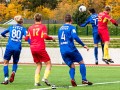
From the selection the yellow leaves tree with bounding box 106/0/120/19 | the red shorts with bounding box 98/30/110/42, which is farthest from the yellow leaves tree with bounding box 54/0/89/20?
the red shorts with bounding box 98/30/110/42

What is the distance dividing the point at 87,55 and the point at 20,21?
16.5m

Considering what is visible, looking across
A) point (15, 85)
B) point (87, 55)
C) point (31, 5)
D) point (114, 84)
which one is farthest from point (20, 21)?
point (31, 5)

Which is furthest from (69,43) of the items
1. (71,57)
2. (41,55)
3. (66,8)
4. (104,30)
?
(66,8)

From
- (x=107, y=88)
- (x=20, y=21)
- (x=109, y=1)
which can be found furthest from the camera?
(x=109, y=1)

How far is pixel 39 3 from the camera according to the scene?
98125 mm

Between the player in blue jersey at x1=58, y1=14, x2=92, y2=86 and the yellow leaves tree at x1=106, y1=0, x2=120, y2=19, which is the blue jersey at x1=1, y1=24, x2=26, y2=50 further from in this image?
the yellow leaves tree at x1=106, y1=0, x2=120, y2=19

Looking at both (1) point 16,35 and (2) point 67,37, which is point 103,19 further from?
(2) point 67,37

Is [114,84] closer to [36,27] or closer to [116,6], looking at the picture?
[36,27]

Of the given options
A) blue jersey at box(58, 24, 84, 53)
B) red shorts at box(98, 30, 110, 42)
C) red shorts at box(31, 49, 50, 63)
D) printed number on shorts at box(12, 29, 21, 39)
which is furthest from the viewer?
red shorts at box(98, 30, 110, 42)

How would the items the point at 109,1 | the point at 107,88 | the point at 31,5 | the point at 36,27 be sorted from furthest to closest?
the point at 31,5 → the point at 109,1 → the point at 36,27 → the point at 107,88

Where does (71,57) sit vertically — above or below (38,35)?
below

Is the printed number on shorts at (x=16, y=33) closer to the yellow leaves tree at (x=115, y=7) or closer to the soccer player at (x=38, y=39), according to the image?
the soccer player at (x=38, y=39)

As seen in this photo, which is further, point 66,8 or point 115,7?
point 66,8

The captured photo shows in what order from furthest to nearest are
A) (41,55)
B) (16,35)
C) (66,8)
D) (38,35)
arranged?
(66,8)
(16,35)
(41,55)
(38,35)
